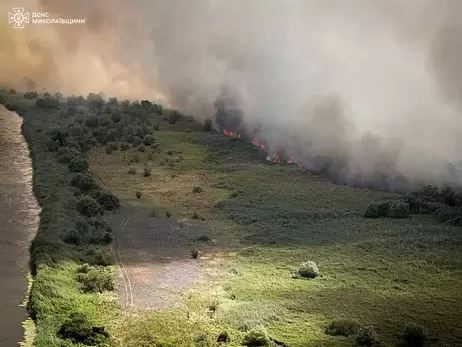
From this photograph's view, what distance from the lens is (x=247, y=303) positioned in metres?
41.6

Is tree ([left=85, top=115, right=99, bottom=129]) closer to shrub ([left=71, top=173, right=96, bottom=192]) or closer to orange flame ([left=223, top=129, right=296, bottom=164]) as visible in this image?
orange flame ([left=223, top=129, right=296, bottom=164])

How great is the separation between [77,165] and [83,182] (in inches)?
300

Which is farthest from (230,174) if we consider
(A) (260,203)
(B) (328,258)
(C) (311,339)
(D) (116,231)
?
(C) (311,339)

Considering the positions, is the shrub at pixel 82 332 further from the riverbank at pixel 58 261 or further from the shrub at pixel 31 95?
the shrub at pixel 31 95

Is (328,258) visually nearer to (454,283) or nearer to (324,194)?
(454,283)

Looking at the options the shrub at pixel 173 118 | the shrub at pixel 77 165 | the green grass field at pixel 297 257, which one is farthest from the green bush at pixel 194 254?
the shrub at pixel 173 118

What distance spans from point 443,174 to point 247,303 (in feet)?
113

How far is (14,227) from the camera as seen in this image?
5650cm

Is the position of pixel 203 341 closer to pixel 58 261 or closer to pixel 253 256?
pixel 253 256

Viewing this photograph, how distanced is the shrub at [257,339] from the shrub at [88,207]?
2516 cm

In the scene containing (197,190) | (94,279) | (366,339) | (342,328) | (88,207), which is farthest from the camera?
(197,190)

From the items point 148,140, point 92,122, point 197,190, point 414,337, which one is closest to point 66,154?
point 148,140

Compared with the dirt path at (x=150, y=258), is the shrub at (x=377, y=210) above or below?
above

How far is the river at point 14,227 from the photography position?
40419mm
